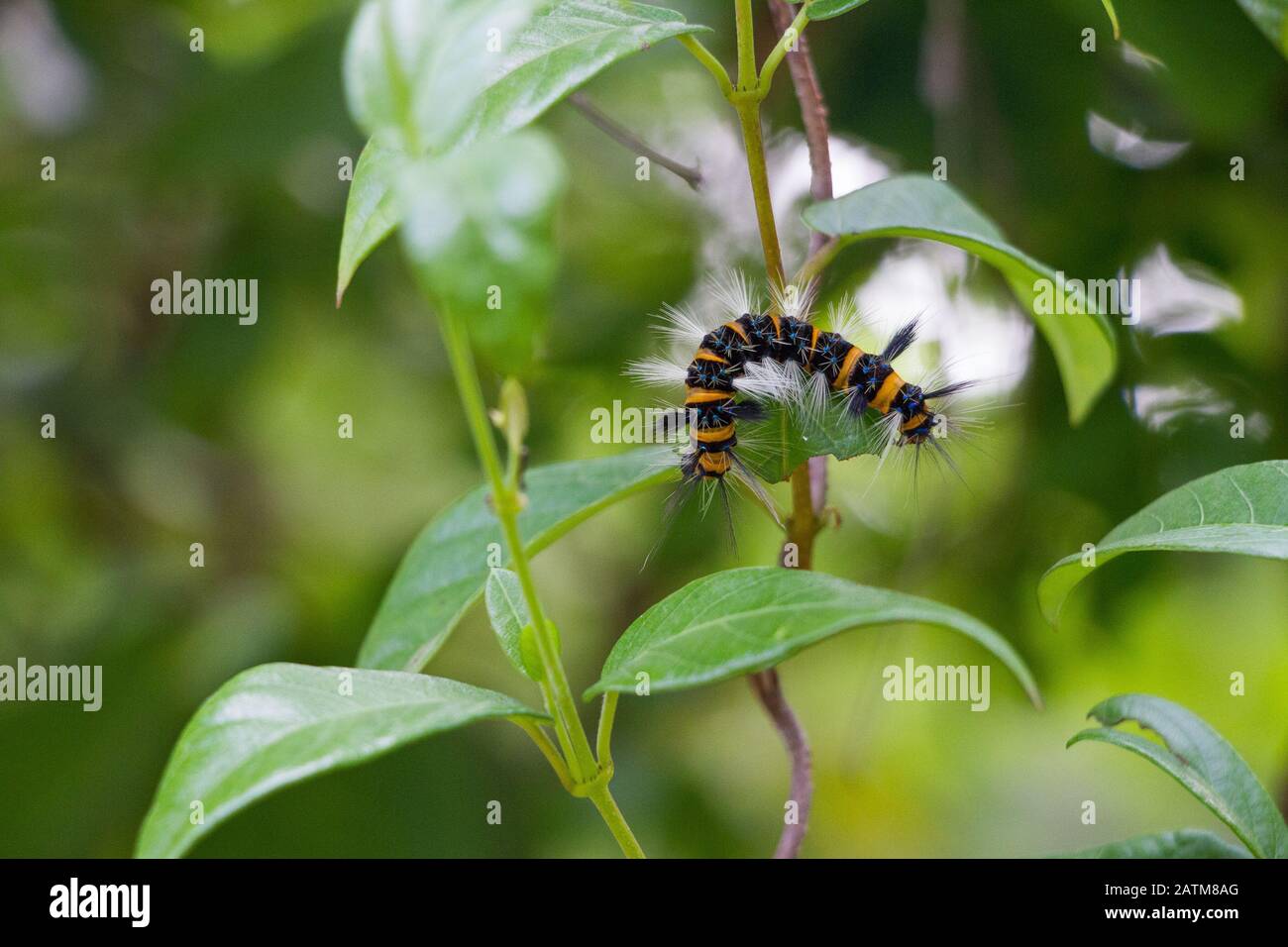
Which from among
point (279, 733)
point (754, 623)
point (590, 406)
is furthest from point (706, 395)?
point (590, 406)

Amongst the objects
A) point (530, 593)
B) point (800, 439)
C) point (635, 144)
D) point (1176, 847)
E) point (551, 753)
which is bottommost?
point (1176, 847)

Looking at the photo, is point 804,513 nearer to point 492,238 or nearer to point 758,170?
point 758,170

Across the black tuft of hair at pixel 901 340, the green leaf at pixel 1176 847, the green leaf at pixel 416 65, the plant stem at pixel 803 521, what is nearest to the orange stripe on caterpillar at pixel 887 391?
the black tuft of hair at pixel 901 340

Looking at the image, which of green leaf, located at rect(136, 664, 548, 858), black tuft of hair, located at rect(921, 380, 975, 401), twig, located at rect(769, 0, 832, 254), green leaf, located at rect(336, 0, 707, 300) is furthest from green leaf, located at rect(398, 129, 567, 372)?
black tuft of hair, located at rect(921, 380, 975, 401)

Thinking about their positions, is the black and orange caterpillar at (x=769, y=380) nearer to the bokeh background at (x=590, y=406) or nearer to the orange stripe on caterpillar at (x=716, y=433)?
the orange stripe on caterpillar at (x=716, y=433)
